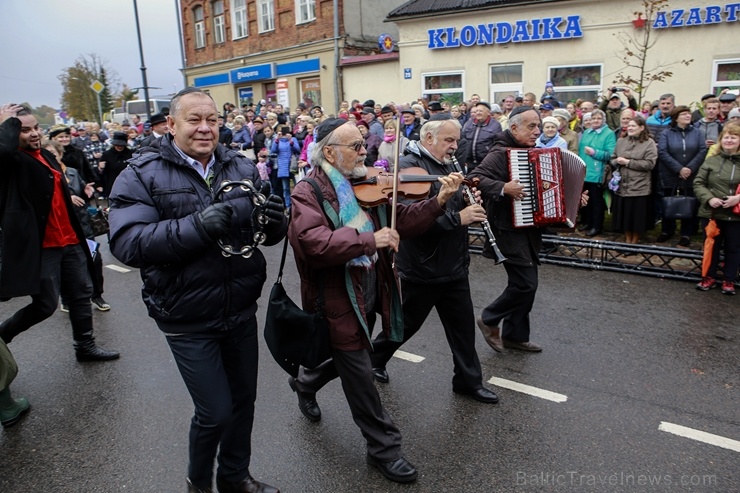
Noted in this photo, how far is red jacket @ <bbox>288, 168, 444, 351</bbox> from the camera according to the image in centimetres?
280

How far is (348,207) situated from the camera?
9.82 feet

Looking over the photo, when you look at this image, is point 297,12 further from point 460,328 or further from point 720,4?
point 460,328

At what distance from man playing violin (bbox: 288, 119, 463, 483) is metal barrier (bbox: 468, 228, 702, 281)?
178 inches

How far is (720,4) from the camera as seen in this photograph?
1338cm

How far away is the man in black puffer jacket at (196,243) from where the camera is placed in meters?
2.40

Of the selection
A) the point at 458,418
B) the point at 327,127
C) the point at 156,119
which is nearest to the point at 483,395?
the point at 458,418

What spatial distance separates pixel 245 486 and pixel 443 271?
5.79 feet

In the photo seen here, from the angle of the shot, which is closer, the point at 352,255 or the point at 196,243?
the point at 196,243

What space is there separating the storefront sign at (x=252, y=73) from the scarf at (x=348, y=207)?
23.2 metres

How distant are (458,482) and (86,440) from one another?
7.82 feet

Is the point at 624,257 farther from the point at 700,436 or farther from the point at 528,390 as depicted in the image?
the point at 700,436

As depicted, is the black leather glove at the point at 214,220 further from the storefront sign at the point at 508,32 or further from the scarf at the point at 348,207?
the storefront sign at the point at 508,32

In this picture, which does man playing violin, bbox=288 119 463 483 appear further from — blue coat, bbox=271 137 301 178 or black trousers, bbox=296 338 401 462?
blue coat, bbox=271 137 301 178

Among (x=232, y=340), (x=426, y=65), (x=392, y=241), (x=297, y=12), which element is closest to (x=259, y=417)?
(x=232, y=340)
